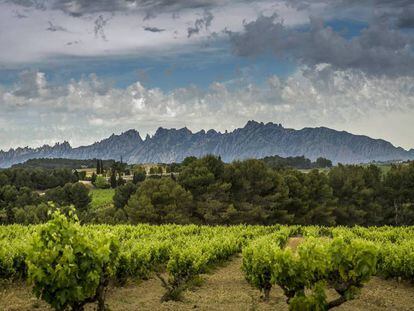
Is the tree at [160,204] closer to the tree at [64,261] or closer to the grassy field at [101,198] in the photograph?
the tree at [64,261]

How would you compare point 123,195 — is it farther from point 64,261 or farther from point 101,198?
point 64,261

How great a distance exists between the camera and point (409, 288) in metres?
25.3

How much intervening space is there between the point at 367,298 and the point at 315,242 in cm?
720

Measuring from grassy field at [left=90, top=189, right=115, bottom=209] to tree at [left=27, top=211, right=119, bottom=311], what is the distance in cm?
10739

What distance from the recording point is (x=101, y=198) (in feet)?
443

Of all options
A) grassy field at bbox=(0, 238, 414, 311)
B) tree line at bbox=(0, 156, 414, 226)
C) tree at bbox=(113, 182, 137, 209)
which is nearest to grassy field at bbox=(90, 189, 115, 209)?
tree at bbox=(113, 182, 137, 209)

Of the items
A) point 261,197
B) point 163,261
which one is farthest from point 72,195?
point 163,261

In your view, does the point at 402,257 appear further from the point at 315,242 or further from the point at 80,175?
the point at 80,175

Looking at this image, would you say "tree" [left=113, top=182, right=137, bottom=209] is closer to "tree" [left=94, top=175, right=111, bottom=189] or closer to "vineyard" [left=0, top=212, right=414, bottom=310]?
"tree" [left=94, top=175, right=111, bottom=189]

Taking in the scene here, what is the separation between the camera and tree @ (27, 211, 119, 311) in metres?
12.7

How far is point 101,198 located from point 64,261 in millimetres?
125378

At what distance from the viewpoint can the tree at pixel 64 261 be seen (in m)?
12.7

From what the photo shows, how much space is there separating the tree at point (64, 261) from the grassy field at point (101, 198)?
10739cm

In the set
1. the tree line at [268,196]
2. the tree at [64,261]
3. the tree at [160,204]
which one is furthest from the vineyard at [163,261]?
the tree line at [268,196]
